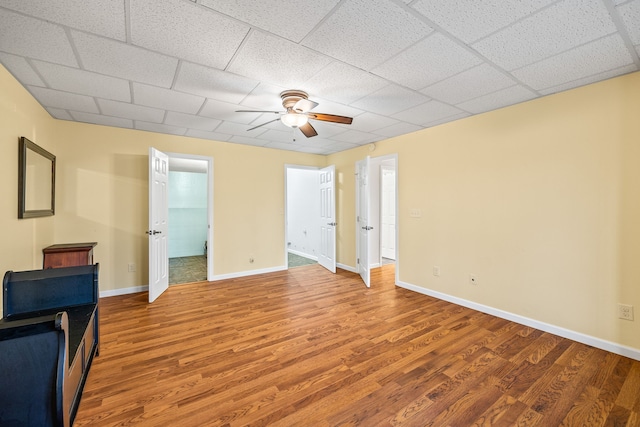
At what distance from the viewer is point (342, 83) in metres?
2.51

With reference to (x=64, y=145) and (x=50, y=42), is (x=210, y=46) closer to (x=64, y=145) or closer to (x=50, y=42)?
(x=50, y=42)

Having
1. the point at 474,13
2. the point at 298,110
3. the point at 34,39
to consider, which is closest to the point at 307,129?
the point at 298,110

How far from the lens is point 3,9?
156 cm

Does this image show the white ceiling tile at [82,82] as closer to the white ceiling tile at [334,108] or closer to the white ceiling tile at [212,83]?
the white ceiling tile at [212,83]

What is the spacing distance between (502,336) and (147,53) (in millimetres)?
4029

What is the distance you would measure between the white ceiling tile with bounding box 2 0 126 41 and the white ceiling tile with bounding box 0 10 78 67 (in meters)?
0.10

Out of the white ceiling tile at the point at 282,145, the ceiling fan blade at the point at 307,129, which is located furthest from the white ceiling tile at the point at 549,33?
the white ceiling tile at the point at 282,145

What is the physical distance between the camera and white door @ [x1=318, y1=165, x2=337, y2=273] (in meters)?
5.44

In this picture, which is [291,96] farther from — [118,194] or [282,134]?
[118,194]

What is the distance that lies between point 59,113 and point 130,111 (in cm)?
93

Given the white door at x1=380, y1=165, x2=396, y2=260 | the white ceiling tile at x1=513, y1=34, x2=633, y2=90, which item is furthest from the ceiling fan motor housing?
the white door at x1=380, y1=165, x2=396, y2=260

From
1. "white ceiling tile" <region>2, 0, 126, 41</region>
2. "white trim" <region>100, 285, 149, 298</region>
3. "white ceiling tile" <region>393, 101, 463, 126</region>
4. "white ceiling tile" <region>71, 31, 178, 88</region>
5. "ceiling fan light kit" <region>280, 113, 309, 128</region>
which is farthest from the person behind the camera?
"white trim" <region>100, 285, 149, 298</region>

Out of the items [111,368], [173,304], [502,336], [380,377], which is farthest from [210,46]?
[502,336]

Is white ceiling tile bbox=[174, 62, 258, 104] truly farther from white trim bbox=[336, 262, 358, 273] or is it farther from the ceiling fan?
white trim bbox=[336, 262, 358, 273]
